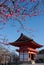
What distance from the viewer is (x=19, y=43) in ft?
103

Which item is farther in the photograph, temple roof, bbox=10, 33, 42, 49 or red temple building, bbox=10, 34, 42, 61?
temple roof, bbox=10, 33, 42, 49

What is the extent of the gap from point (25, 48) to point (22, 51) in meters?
0.85

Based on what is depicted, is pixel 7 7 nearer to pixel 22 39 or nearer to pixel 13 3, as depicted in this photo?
pixel 13 3

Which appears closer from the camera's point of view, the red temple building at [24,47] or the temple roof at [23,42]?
the red temple building at [24,47]

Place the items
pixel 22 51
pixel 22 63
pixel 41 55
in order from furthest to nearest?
pixel 41 55 < pixel 22 51 < pixel 22 63

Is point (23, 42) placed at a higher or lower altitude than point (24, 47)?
higher

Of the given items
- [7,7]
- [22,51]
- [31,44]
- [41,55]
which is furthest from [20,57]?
[7,7]

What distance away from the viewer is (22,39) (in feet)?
103

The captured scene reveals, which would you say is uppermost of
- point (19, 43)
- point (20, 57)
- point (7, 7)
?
point (19, 43)

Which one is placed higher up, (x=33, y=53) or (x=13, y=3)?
(x=33, y=53)

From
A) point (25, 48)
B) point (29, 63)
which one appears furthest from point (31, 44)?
point (29, 63)

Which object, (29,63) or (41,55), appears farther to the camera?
(41,55)

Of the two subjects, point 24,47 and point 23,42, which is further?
point 24,47

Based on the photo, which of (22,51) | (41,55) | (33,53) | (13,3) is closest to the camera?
(13,3)
